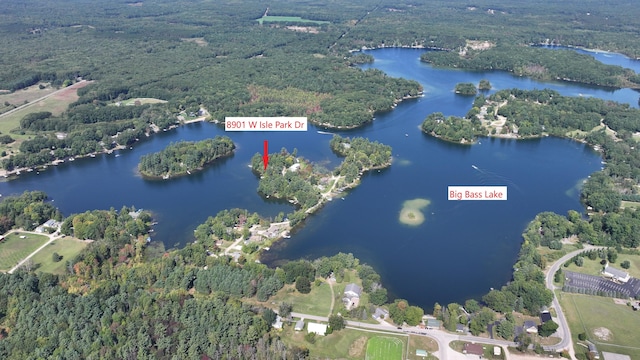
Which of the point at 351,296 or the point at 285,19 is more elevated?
the point at 285,19

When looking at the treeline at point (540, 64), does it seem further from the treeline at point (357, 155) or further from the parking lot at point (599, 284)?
the parking lot at point (599, 284)

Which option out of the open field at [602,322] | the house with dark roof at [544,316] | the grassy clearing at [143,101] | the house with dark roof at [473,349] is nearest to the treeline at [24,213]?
the grassy clearing at [143,101]

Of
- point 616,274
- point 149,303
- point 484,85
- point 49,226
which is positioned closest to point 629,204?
point 616,274

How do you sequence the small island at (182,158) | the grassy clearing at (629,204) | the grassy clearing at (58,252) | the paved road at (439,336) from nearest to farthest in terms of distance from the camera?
the paved road at (439,336) → the grassy clearing at (58,252) → the grassy clearing at (629,204) → the small island at (182,158)

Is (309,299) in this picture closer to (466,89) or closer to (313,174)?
(313,174)

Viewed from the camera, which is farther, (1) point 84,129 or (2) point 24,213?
(1) point 84,129

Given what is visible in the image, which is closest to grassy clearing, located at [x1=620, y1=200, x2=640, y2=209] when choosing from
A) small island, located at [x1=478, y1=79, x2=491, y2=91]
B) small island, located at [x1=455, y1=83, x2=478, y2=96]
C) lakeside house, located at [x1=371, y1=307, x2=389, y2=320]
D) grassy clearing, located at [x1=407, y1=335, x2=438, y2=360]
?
grassy clearing, located at [x1=407, y1=335, x2=438, y2=360]

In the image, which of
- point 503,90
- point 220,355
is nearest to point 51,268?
point 220,355
